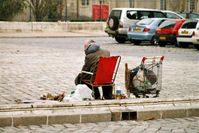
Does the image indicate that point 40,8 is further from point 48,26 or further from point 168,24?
point 168,24

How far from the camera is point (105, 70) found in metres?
10.5

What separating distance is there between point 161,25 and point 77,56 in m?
9.13

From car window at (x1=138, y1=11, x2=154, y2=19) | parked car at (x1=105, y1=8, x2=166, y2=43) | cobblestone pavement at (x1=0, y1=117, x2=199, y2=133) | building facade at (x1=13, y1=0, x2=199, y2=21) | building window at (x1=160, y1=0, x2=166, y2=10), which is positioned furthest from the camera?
building window at (x1=160, y1=0, x2=166, y2=10)

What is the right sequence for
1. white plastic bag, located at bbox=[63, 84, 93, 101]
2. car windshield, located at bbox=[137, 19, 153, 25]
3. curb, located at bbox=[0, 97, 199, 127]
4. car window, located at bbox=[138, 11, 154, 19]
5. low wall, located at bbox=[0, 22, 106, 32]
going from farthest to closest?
low wall, located at bbox=[0, 22, 106, 32] → car window, located at bbox=[138, 11, 154, 19] → car windshield, located at bbox=[137, 19, 153, 25] → white plastic bag, located at bbox=[63, 84, 93, 101] → curb, located at bbox=[0, 97, 199, 127]

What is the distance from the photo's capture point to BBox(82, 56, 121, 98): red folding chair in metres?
10.4

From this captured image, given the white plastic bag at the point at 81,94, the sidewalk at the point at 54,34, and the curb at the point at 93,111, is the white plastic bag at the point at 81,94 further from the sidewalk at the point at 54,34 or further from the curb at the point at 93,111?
the sidewalk at the point at 54,34

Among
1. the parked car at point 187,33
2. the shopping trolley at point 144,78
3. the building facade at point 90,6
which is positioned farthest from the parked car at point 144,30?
the shopping trolley at point 144,78

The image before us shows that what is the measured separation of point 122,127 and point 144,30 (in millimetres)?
21996

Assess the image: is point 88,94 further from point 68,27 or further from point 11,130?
point 68,27

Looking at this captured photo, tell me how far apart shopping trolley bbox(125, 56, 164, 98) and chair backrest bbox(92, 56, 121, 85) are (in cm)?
29

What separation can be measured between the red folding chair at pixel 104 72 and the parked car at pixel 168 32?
18.7 meters

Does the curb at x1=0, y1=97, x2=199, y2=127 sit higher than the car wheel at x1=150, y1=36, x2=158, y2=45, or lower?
higher

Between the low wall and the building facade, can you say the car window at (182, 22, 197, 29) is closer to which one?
the low wall

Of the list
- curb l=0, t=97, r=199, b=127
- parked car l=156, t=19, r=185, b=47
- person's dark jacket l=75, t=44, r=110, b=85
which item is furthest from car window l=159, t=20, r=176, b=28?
curb l=0, t=97, r=199, b=127
